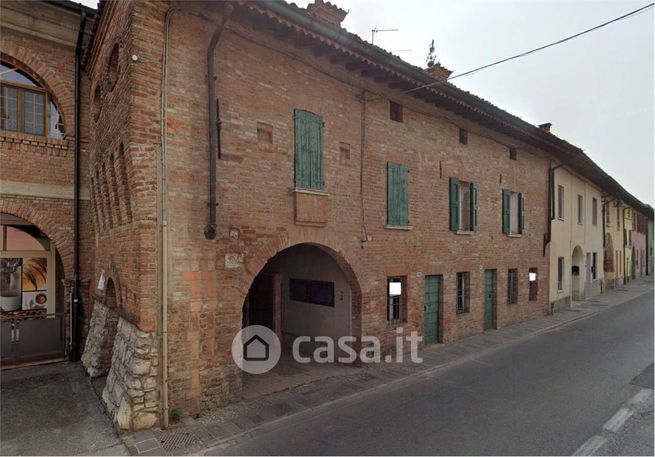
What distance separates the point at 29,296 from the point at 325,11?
413 inches

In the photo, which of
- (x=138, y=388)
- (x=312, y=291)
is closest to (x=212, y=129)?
(x=138, y=388)

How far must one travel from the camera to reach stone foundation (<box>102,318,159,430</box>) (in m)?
5.83

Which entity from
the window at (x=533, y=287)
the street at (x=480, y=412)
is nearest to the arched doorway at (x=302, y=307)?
the street at (x=480, y=412)

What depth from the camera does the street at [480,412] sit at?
5434 millimetres

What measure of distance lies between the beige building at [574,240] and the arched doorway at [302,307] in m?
11.9

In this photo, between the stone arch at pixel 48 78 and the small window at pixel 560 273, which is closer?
the stone arch at pixel 48 78

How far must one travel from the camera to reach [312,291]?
34.4 feet

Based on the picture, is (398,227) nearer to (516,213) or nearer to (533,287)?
(516,213)

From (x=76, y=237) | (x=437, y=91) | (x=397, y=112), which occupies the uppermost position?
(x=437, y=91)

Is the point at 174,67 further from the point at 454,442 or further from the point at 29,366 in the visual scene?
the point at 29,366

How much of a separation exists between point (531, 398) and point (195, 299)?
6.32 m

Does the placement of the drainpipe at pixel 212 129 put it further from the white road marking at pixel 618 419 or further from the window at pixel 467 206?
the window at pixel 467 206

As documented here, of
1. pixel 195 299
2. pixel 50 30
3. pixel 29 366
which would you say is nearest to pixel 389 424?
pixel 195 299

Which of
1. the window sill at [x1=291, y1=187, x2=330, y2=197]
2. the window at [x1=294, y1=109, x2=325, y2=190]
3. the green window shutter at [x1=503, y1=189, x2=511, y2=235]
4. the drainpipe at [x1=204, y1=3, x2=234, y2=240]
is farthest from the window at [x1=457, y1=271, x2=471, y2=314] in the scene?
the drainpipe at [x1=204, y1=3, x2=234, y2=240]
